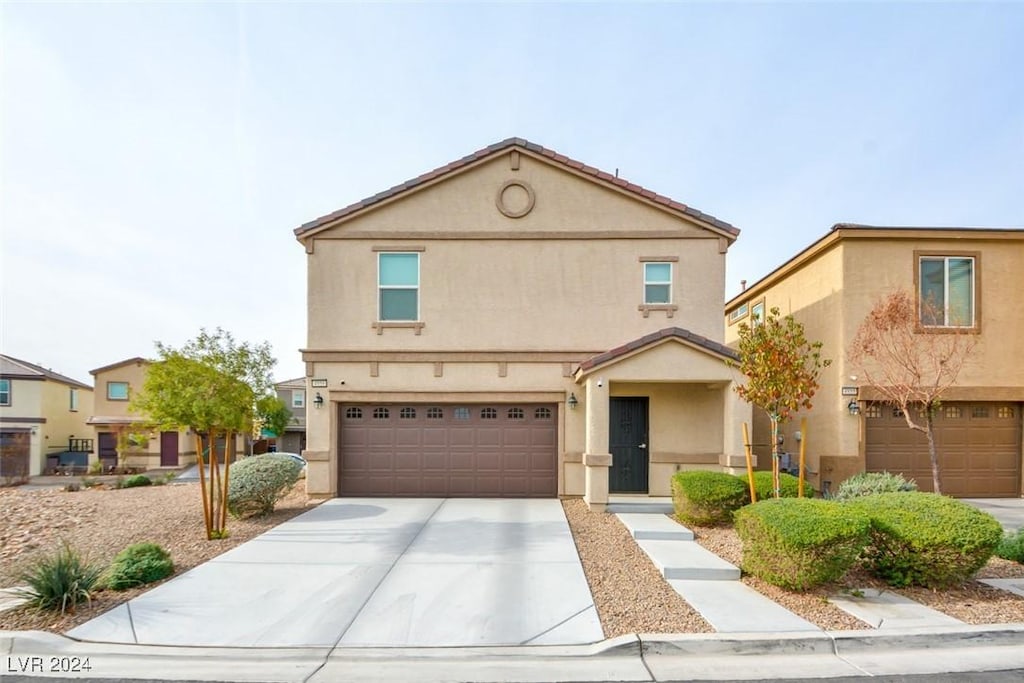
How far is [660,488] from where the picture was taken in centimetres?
1105

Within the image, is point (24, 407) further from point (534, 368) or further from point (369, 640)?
point (369, 640)

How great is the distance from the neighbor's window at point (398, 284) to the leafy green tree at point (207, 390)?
364 centimetres

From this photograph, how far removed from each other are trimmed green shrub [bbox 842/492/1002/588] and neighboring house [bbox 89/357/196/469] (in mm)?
28798

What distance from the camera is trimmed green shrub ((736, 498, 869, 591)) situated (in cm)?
541

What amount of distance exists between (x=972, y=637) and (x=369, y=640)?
5.88 meters

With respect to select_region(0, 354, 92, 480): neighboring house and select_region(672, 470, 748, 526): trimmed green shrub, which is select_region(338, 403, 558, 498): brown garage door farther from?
select_region(0, 354, 92, 480): neighboring house

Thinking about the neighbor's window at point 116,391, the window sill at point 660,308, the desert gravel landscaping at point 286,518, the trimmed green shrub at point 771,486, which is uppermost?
the window sill at point 660,308

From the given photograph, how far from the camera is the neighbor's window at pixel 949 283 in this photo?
11.4 metres

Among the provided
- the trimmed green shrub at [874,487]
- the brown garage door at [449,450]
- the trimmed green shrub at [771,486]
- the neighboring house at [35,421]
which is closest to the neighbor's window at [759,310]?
the trimmed green shrub at [874,487]

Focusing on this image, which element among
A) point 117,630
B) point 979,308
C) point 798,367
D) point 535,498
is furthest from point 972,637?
point 979,308

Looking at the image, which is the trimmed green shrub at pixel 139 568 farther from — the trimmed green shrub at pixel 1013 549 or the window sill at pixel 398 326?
the trimmed green shrub at pixel 1013 549

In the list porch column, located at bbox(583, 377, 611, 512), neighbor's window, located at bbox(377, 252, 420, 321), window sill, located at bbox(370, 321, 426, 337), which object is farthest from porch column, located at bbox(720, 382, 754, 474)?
neighbor's window, located at bbox(377, 252, 420, 321)

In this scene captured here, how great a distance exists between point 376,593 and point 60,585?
3.33 metres

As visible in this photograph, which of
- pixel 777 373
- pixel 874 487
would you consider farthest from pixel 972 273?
pixel 777 373
